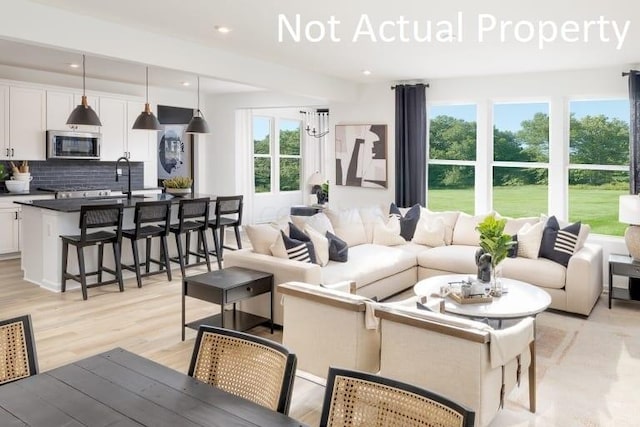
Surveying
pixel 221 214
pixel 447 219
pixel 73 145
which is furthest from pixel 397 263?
pixel 73 145

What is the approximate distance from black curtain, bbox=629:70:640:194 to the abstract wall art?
3.09 metres

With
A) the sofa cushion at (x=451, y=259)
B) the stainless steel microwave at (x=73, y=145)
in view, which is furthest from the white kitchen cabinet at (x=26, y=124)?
the sofa cushion at (x=451, y=259)

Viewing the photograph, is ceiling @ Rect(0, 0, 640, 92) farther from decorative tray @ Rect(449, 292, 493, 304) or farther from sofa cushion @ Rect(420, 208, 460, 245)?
decorative tray @ Rect(449, 292, 493, 304)

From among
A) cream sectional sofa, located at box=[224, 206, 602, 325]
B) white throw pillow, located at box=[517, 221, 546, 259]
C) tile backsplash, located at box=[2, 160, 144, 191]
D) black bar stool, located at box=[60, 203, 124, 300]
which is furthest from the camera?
tile backsplash, located at box=[2, 160, 144, 191]

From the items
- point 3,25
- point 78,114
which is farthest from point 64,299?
point 3,25

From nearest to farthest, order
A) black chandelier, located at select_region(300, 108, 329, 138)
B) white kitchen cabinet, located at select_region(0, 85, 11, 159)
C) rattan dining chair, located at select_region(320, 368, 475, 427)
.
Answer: rattan dining chair, located at select_region(320, 368, 475, 427) → white kitchen cabinet, located at select_region(0, 85, 11, 159) → black chandelier, located at select_region(300, 108, 329, 138)

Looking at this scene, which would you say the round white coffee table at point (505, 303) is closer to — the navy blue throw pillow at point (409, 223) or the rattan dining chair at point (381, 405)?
the navy blue throw pillow at point (409, 223)

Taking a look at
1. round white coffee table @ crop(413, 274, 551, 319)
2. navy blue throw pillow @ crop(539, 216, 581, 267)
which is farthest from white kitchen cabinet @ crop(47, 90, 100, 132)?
navy blue throw pillow @ crop(539, 216, 581, 267)

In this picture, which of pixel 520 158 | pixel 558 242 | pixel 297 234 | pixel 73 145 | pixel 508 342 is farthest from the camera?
pixel 73 145

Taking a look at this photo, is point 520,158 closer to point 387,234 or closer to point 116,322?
point 387,234

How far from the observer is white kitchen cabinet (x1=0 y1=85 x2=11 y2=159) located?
284 inches

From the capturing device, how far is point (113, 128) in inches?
332

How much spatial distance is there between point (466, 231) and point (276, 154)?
5.58 metres

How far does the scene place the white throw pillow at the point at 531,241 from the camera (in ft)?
17.8
